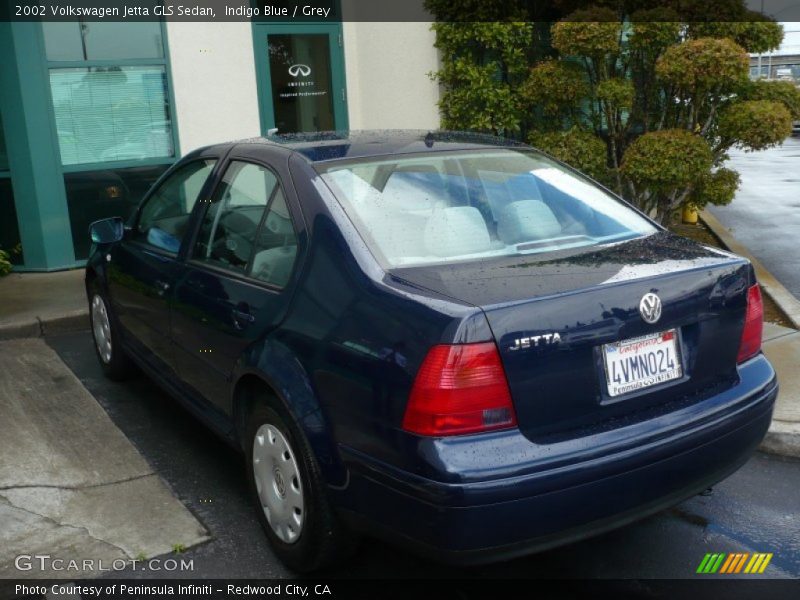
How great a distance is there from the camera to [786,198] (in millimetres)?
13914

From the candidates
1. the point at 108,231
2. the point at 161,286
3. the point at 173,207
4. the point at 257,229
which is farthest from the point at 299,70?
the point at 257,229

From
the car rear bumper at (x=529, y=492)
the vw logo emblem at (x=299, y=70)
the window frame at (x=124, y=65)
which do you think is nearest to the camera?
the car rear bumper at (x=529, y=492)

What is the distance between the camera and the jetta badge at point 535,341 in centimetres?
267

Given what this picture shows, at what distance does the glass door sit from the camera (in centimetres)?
934

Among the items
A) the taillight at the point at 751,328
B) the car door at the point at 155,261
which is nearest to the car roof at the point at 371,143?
the car door at the point at 155,261

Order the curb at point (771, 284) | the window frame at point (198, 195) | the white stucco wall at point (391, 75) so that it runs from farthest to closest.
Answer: the white stucco wall at point (391, 75), the curb at point (771, 284), the window frame at point (198, 195)

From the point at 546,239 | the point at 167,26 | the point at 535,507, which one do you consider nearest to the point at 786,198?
the point at 167,26

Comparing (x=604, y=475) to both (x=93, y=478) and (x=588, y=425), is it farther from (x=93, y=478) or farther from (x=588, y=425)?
(x=93, y=478)

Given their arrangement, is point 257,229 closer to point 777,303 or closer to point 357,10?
point 777,303

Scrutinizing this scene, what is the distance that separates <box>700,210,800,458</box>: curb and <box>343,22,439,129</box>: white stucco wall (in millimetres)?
3562

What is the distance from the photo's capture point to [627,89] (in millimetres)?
7664

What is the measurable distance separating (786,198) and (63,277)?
1105 cm

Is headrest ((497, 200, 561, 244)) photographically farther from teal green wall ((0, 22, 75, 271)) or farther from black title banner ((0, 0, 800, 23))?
teal green wall ((0, 22, 75, 271))

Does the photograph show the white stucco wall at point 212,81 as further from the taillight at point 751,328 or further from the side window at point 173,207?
the taillight at point 751,328
